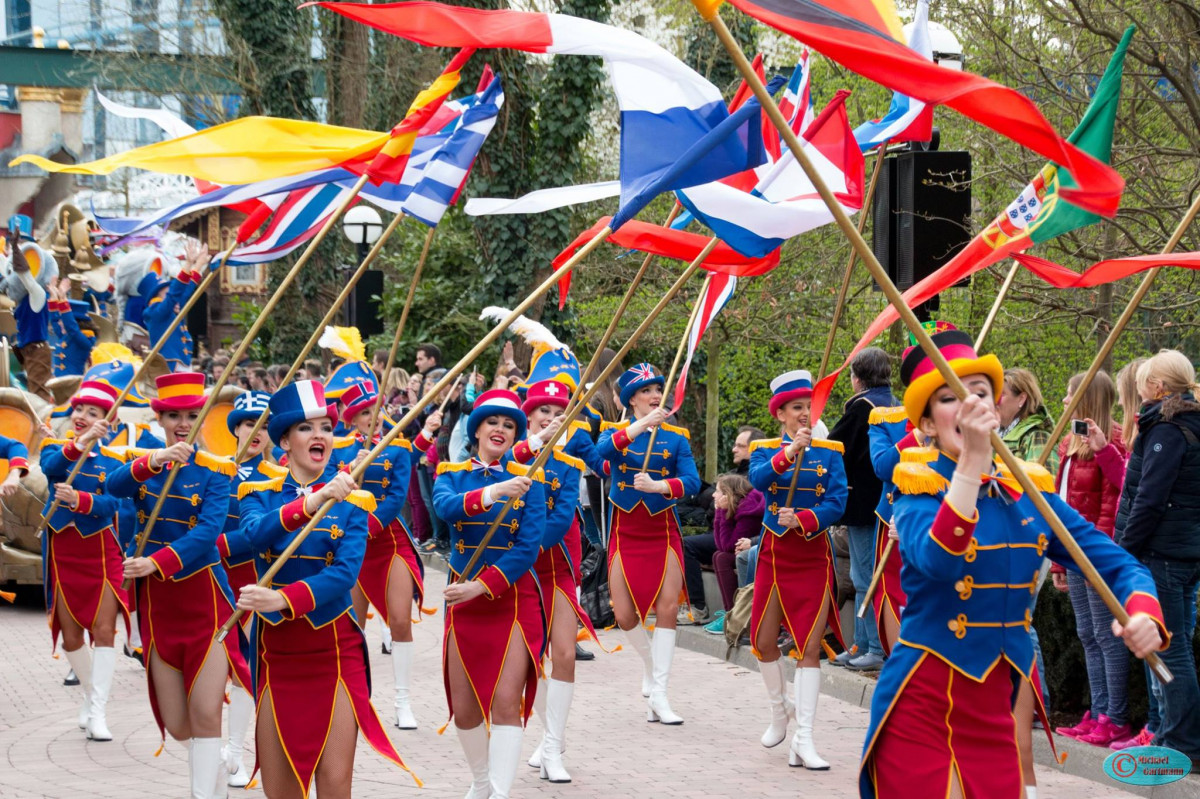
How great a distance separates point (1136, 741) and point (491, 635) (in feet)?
11.9

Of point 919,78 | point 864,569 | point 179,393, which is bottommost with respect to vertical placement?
point 864,569

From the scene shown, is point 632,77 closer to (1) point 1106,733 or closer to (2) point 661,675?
(1) point 1106,733

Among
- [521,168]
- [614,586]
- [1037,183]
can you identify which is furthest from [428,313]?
[1037,183]

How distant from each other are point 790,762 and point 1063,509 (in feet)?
14.3

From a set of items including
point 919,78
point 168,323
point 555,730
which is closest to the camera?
point 919,78

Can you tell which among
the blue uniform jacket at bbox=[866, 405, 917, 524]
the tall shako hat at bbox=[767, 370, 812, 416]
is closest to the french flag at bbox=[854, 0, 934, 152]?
the tall shako hat at bbox=[767, 370, 812, 416]

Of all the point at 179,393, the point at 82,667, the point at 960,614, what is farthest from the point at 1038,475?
the point at 82,667

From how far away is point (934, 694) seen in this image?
470 cm

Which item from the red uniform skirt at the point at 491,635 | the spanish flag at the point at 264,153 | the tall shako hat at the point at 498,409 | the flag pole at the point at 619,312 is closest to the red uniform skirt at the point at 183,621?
the red uniform skirt at the point at 491,635

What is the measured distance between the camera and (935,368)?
15.3 ft

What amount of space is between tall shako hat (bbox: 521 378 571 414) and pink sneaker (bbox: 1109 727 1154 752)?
381 centimetres

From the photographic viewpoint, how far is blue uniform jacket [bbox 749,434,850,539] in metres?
9.05

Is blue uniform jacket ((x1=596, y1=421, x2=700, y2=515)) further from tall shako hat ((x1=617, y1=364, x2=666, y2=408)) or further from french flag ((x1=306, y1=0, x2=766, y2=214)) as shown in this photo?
french flag ((x1=306, y1=0, x2=766, y2=214))

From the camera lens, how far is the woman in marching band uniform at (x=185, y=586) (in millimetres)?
7473
